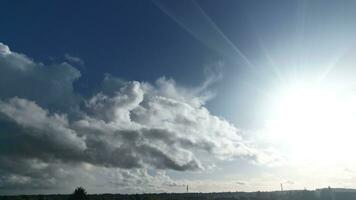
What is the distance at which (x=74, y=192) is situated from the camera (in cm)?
12675
